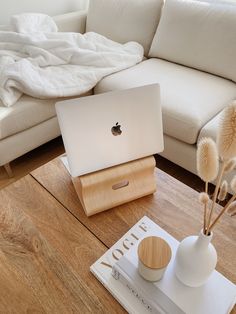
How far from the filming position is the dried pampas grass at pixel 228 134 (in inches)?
14.4

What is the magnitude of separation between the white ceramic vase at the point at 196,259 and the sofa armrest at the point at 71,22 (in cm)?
179

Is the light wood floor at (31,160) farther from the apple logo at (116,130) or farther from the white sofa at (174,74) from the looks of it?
the apple logo at (116,130)

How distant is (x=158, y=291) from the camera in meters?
0.55

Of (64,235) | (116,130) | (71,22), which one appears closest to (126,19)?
(71,22)

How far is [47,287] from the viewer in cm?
58

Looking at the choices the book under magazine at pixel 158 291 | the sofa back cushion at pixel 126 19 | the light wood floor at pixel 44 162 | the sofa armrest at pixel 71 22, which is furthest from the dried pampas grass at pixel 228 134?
the sofa armrest at pixel 71 22

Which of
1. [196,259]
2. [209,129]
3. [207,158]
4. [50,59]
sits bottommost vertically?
[209,129]

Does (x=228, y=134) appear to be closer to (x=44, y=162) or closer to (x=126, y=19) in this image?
(x=44, y=162)

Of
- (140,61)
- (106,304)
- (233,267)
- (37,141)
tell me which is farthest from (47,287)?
(140,61)

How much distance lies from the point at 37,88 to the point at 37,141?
295mm

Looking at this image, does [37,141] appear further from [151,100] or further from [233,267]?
[233,267]

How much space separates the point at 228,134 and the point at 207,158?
0.17ft

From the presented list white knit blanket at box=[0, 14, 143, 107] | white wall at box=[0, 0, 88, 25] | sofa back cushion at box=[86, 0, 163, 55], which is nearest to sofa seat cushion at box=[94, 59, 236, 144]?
white knit blanket at box=[0, 14, 143, 107]

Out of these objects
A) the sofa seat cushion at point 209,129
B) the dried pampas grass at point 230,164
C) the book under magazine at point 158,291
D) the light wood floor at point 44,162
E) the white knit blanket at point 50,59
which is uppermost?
the dried pampas grass at point 230,164
